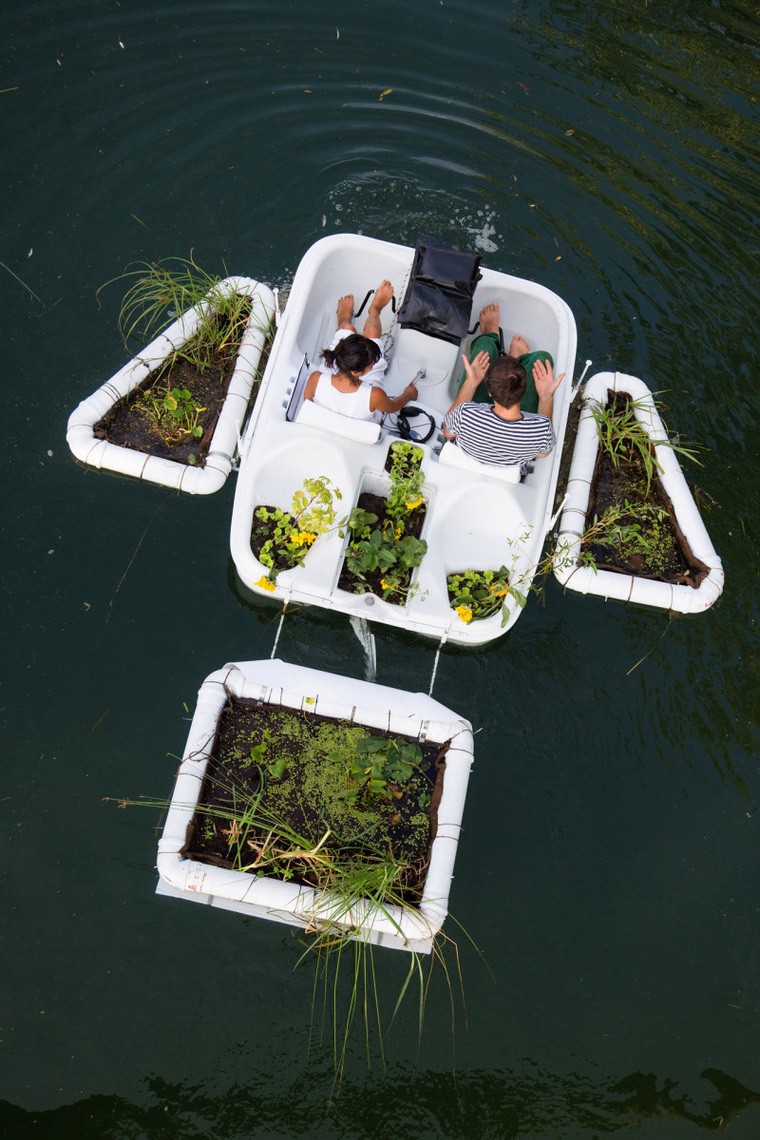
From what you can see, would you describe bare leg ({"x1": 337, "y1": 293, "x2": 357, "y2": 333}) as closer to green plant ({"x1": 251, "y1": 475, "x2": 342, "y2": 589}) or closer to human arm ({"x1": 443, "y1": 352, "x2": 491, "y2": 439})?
human arm ({"x1": 443, "y1": 352, "x2": 491, "y2": 439})

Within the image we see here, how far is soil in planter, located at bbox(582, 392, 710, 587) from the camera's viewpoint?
3.88 m

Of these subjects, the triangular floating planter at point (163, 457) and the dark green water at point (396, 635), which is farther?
the triangular floating planter at point (163, 457)

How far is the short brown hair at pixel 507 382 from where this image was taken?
127 inches

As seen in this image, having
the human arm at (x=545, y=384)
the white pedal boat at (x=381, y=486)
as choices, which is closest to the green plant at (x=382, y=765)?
the white pedal boat at (x=381, y=486)

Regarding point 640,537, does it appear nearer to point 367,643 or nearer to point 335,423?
point 367,643

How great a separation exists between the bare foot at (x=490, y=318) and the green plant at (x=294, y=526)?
112 centimetres

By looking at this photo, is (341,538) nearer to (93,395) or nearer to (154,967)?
(93,395)

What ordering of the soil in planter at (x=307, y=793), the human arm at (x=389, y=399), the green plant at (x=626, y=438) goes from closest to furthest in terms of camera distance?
the soil in planter at (x=307, y=793)
the human arm at (x=389, y=399)
the green plant at (x=626, y=438)

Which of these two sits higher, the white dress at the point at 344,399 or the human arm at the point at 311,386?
the human arm at the point at 311,386

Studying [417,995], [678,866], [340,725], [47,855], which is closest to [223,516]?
[340,725]

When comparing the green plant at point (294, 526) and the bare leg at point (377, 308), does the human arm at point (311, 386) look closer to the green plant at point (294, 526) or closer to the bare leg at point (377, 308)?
the green plant at point (294, 526)

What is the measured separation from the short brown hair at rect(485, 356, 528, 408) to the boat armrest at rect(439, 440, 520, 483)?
9.9 inches

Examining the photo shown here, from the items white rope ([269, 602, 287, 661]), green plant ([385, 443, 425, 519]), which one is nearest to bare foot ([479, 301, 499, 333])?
green plant ([385, 443, 425, 519])

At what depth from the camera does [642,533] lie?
13.0ft
